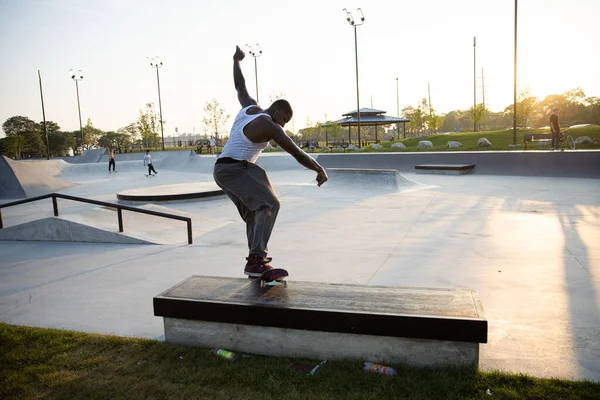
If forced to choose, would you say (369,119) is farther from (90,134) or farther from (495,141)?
(90,134)

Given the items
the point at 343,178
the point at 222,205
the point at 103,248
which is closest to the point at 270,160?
the point at 343,178

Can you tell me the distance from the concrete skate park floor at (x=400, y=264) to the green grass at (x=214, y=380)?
1.05ft

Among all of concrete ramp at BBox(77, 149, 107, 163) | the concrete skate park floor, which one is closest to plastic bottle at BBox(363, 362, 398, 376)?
the concrete skate park floor

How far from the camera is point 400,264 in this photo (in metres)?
5.77

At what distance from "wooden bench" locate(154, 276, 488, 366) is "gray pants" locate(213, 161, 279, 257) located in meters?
0.45

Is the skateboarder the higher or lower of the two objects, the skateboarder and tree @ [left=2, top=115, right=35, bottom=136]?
the lower

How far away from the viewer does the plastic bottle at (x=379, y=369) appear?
2.88 m

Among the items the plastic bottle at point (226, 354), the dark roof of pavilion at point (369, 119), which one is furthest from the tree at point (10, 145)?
the plastic bottle at point (226, 354)

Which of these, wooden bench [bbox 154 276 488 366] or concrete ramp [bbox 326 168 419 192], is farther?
concrete ramp [bbox 326 168 419 192]

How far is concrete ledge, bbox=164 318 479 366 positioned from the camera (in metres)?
2.91

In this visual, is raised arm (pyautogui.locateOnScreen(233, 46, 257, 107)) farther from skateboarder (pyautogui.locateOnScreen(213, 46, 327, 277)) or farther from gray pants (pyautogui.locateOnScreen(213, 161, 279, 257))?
gray pants (pyautogui.locateOnScreen(213, 161, 279, 257))

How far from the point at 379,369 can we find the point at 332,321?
437 millimetres

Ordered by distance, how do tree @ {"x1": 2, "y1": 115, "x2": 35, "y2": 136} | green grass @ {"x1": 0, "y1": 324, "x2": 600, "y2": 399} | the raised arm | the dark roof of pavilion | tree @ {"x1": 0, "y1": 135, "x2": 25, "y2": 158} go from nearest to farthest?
green grass @ {"x1": 0, "y1": 324, "x2": 600, "y2": 399}
the raised arm
the dark roof of pavilion
tree @ {"x1": 0, "y1": 135, "x2": 25, "y2": 158}
tree @ {"x1": 2, "y1": 115, "x2": 35, "y2": 136}

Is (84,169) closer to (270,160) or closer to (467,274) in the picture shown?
(270,160)
